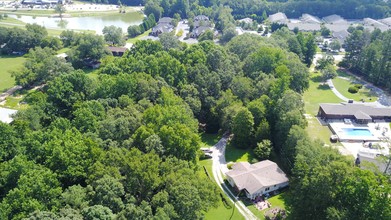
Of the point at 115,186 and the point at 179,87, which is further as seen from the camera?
the point at 179,87

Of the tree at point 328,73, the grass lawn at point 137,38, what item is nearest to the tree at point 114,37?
the grass lawn at point 137,38

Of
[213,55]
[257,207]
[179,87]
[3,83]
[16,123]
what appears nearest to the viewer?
[257,207]

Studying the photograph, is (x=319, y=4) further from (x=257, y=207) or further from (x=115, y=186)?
(x=115, y=186)

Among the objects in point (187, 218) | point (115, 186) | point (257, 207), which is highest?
point (115, 186)

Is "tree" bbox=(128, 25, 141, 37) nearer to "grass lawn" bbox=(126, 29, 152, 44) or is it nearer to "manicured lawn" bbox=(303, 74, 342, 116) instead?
"grass lawn" bbox=(126, 29, 152, 44)

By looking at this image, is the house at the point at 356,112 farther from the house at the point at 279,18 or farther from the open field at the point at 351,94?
the house at the point at 279,18

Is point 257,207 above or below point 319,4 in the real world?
below

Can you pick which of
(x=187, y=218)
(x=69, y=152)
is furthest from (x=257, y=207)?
(x=69, y=152)

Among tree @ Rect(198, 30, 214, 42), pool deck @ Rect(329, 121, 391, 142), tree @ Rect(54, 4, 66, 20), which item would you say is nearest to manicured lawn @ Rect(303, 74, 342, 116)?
pool deck @ Rect(329, 121, 391, 142)
